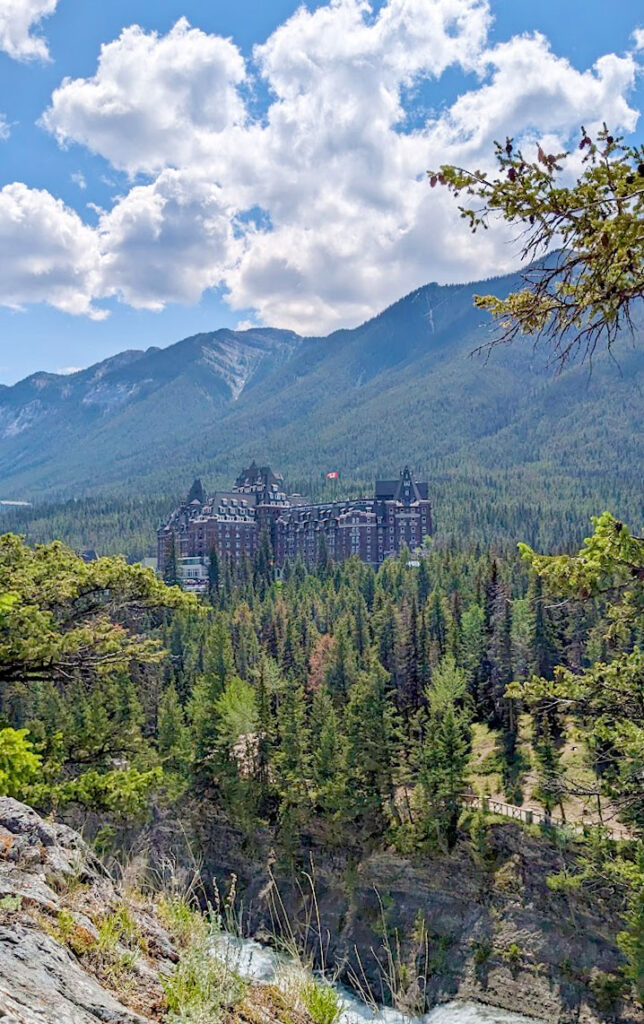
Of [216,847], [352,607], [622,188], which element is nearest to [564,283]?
[622,188]

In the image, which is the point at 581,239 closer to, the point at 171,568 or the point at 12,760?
the point at 12,760

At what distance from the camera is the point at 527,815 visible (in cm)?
4272

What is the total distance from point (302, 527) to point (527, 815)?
11367 centimetres

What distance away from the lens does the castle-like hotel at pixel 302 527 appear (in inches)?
5842

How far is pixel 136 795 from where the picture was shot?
1507cm

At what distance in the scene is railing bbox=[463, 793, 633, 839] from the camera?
40.8 metres

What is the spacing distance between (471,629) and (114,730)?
47271mm

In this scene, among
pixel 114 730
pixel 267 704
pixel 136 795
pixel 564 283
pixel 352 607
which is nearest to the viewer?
pixel 564 283

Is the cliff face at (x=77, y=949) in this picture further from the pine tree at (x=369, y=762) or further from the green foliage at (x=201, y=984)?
the pine tree at (x=369, y=762)

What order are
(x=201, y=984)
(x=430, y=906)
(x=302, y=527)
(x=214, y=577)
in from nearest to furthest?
(x=201, y=984) → (x=430, y=906) → (x=214, y=577) → (x=302, y=527)


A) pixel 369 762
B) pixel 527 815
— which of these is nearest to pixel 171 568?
pixel 369 762

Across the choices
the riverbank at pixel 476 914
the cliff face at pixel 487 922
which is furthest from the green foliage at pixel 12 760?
the cliff face at pixel 487 922

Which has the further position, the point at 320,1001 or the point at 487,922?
the point at 487,922

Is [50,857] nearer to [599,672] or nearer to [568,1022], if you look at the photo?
[599,672]
